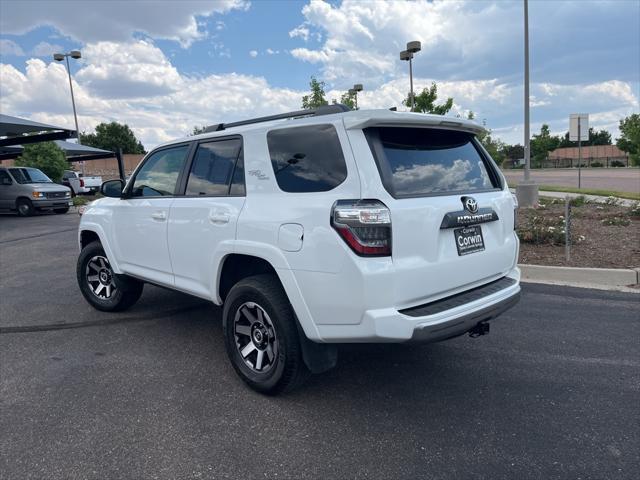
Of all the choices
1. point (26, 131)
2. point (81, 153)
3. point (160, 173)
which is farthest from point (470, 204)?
point (81, 153)

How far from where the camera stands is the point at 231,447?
2.77 metres

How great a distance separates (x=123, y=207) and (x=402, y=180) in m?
3.01

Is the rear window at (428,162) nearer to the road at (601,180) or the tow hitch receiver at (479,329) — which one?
the tow hitch receiver at (479,329)

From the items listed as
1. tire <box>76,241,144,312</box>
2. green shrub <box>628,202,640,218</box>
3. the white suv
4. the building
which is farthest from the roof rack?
the building

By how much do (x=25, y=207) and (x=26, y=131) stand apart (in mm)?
3035

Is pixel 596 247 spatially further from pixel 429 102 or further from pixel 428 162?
pixel 429 102

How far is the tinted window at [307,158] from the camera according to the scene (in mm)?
2908

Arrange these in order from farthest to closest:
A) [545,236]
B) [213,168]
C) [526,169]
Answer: [526,169], [545,236], [213,168]

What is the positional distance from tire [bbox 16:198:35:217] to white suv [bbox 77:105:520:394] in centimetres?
1603

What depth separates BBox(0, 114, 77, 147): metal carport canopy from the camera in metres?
16.9

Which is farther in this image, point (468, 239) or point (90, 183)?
point (90, 183)

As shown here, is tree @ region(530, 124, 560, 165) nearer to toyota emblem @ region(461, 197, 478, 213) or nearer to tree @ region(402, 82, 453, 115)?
tree @ region(402, 82, 453, 115)

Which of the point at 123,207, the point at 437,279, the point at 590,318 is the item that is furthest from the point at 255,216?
the point at 590,318

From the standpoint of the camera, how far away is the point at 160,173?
14.5ft
